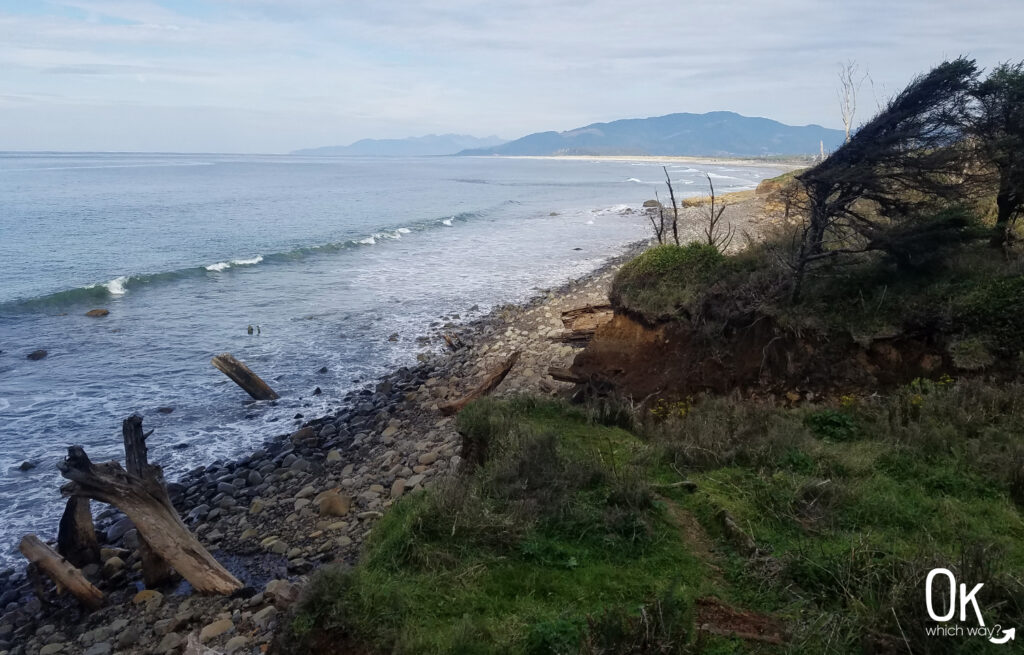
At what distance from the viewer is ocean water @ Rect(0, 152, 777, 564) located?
13984 millimetres

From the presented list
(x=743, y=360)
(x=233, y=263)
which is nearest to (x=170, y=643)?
(x=743, y=360)

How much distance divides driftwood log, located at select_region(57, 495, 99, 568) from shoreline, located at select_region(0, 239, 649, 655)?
0.84 ft

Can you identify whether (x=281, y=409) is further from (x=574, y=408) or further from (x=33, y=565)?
(x=574, y=408)

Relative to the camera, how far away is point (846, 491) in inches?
250

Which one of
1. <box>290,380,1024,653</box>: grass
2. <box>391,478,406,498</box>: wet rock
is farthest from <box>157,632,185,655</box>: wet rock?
<box>391,478,406,498</box>: wet rock

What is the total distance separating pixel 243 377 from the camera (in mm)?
15367

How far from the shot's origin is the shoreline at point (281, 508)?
26.7ft

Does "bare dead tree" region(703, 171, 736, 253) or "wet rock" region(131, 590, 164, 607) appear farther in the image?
"bare dead tree" region(703, 171, 736, 253)

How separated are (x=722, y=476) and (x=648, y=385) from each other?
4.65 meters

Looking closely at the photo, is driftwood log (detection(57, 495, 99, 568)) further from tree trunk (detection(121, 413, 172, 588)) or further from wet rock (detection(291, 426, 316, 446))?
wet rock (detection(291, 426, 316, 446))

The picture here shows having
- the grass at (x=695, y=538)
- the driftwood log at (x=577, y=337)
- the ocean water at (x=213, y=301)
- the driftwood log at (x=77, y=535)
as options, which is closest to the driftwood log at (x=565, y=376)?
the driftwood log at (x=577, y=337)

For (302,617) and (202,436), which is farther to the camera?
(202,436)

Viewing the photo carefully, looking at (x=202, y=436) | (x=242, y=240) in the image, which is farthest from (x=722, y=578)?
(x=242, y=240)

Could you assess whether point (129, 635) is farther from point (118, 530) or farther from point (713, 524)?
point (713, 524)
